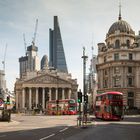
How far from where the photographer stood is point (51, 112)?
99.9 m

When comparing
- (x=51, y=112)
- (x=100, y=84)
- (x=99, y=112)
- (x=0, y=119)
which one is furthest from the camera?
(x=100, y=84)

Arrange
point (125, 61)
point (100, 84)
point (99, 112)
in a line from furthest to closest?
point (100, 84) < point (125, 61) < point (99, 112)

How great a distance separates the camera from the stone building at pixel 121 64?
353 feet

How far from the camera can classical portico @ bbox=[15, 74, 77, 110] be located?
169 m

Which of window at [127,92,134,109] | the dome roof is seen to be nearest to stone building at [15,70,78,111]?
the dome roof

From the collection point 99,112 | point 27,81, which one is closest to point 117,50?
point 99,112

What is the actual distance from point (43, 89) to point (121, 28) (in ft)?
209

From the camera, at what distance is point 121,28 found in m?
116

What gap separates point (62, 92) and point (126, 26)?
61420 mm

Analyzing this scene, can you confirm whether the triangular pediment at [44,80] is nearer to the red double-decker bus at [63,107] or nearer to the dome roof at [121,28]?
the dome roof at [121,28]

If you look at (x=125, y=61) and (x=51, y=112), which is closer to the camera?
(x=51, y=112)

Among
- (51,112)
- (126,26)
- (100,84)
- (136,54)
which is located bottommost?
(51,112)

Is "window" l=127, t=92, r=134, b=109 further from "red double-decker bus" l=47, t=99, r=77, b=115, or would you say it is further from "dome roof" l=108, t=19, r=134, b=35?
"dome roof" l=108, t=19, r=134, b=35

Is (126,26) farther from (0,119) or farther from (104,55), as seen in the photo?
(0,119)
